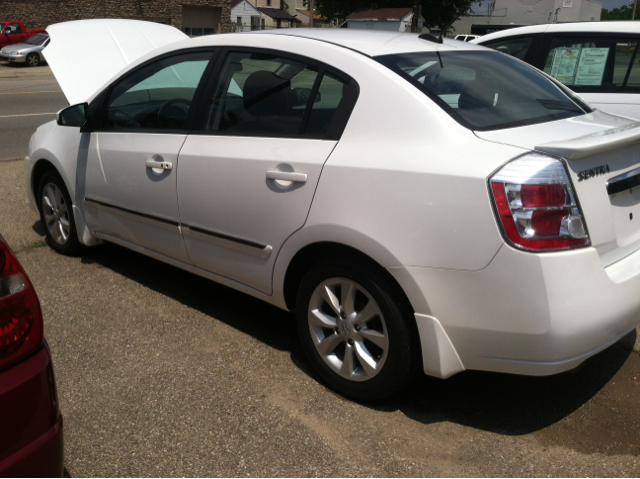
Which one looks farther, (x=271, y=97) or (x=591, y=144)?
(x=271, y=97)

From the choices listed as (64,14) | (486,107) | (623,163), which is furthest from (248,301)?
(64,14)

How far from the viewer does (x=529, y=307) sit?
2473 millimetres

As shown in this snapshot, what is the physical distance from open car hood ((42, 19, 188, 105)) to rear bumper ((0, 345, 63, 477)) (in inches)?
147

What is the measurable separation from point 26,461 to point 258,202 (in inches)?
66.9

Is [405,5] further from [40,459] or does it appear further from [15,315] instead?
[40,459]

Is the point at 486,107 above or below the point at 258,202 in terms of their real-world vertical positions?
above

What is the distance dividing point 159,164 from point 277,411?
5.16 ft

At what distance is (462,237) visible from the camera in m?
2.53

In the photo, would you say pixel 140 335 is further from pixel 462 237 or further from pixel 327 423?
pixel 462 237

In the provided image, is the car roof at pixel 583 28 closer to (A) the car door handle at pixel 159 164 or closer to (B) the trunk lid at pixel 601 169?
(B) the trunk lid at pixel 601 169

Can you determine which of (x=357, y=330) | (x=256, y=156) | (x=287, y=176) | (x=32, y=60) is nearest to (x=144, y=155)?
(x=256, y=156)

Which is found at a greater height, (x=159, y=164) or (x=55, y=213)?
(x=159, y=164)

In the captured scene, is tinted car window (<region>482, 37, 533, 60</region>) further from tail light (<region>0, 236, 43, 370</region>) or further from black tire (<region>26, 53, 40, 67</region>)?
black tire (<region>26, 53, 40, 67</region>)

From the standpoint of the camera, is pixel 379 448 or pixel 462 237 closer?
pixel 462 237
